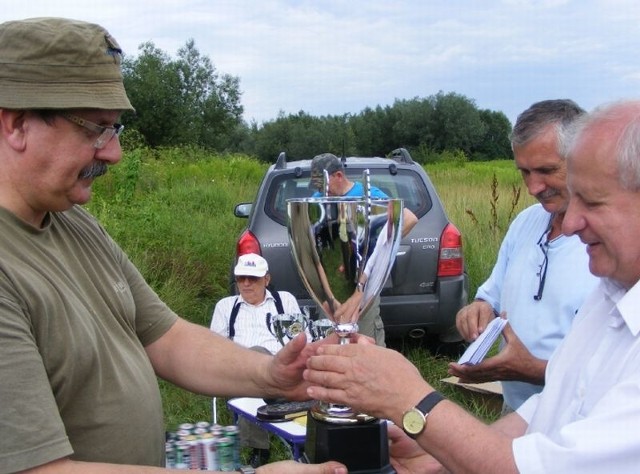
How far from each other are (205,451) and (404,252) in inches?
149

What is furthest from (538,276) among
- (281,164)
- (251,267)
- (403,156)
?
(403,156)

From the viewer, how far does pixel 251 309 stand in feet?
15.5

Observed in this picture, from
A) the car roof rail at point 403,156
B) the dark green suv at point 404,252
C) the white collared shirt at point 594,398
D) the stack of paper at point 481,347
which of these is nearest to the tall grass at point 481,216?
the car roof rail at point 403,156

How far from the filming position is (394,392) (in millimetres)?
1552

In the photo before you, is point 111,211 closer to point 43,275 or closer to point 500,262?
point 500,262

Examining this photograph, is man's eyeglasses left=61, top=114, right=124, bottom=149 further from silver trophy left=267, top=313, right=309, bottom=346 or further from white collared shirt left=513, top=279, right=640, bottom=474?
silver trophy left=267, top=313, right=309, bottom=346

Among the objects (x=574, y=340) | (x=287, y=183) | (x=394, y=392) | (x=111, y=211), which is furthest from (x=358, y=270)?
(x=111, y=211)

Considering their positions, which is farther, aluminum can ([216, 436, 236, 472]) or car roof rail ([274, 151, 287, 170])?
car roof rail ([274, 151, 287, 170])

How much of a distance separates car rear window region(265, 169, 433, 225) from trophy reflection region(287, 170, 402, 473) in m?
3.54

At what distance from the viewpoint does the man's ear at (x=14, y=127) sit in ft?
Result: 4.82

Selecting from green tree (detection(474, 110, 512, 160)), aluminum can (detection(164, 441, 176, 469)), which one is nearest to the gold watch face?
aluminum can (detection(164, 441, 176, 469))

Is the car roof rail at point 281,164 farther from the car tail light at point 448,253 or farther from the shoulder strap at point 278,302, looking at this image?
the car tail light at point 448,253

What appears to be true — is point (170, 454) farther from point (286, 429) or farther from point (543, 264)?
point (286, 429)

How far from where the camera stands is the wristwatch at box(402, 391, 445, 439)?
4.94 ft
